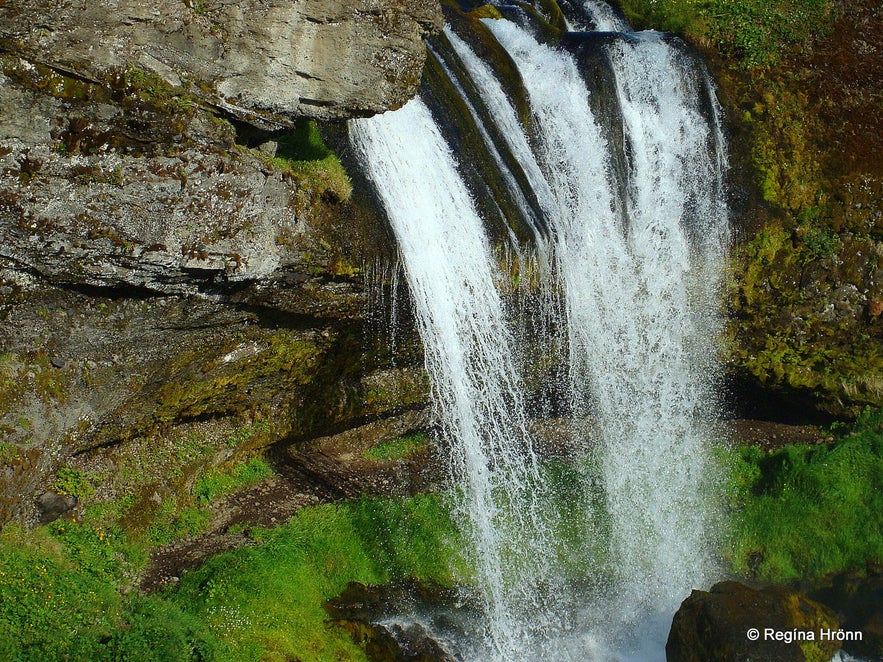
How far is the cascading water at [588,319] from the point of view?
8.70 meters

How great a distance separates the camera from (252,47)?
22.9 ft

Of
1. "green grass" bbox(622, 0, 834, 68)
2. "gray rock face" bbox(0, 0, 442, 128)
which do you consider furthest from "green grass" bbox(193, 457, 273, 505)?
"green grass" bbox(622, 0, 834, 68)

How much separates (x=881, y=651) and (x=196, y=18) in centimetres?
1003

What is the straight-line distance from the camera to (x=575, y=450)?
10969 millimetres

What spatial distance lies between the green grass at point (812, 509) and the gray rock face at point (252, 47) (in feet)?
24.7

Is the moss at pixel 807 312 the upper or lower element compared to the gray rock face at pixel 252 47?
lower

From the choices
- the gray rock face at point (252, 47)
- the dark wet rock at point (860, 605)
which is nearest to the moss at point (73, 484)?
the gray rock face at point (252, 47)

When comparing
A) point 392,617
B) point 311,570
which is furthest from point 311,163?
point 392,617

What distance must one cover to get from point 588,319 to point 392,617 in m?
4.37

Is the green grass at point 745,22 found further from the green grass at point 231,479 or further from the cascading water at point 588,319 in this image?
the green grass at point 231,479

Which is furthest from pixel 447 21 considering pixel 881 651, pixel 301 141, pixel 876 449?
pixel 881 651

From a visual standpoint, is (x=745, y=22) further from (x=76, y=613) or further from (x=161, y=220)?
(x=76, y=613)

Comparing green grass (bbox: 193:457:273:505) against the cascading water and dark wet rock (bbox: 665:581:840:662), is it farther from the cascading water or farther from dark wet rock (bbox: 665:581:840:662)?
dark wet rock (bbox: 665:581:840:662)

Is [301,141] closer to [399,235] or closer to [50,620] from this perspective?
[399,235]
